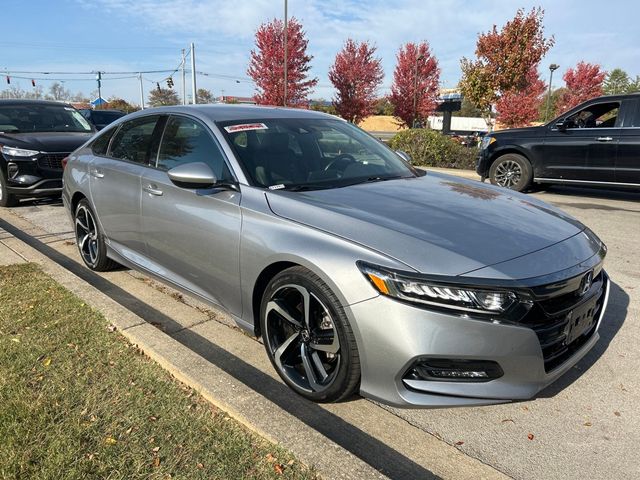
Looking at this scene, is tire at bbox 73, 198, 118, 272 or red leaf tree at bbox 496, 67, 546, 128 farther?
red leaf tree at bbox 496, 67, 546, 128

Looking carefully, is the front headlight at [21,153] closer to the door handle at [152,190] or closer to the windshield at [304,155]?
the door handle at [152,190]

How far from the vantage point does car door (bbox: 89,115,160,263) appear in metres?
4.17

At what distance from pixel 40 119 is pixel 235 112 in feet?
22.8

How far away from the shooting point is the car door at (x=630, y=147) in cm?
817

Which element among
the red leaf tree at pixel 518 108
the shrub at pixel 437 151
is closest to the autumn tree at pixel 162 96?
the red leaf tree at pixel 518 108

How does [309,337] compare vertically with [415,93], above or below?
below

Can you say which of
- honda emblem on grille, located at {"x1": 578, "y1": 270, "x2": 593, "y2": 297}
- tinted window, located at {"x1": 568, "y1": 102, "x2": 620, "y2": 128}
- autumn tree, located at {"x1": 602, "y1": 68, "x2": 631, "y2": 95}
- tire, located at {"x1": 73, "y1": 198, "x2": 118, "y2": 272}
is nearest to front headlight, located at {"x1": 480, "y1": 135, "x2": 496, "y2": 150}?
tinted window, located at {"x1": 568, "y1": 102, "x2": 620, "y2": 128}

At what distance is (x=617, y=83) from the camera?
49062 mm

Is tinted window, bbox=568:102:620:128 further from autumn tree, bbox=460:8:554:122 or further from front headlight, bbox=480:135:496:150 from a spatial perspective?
autumn tree, bbox=460:8:554:122

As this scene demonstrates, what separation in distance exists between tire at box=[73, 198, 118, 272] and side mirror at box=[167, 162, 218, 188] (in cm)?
190

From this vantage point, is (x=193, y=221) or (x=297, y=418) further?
(x=193, y=221)

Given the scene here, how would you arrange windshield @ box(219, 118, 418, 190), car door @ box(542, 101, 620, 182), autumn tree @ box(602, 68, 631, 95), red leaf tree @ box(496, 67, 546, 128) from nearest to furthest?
windshield @ box(219, 118, 418, 190)
car door @ box(542, 101, 620, 182)
red leaf tree @ box(496, 67, 546, 128)
autumn tree @ box(602, 68, 631, 95)

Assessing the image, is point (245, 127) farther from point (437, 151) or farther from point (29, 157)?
point (437, 151)

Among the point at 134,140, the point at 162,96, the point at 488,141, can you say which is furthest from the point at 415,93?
the point at 162,96
